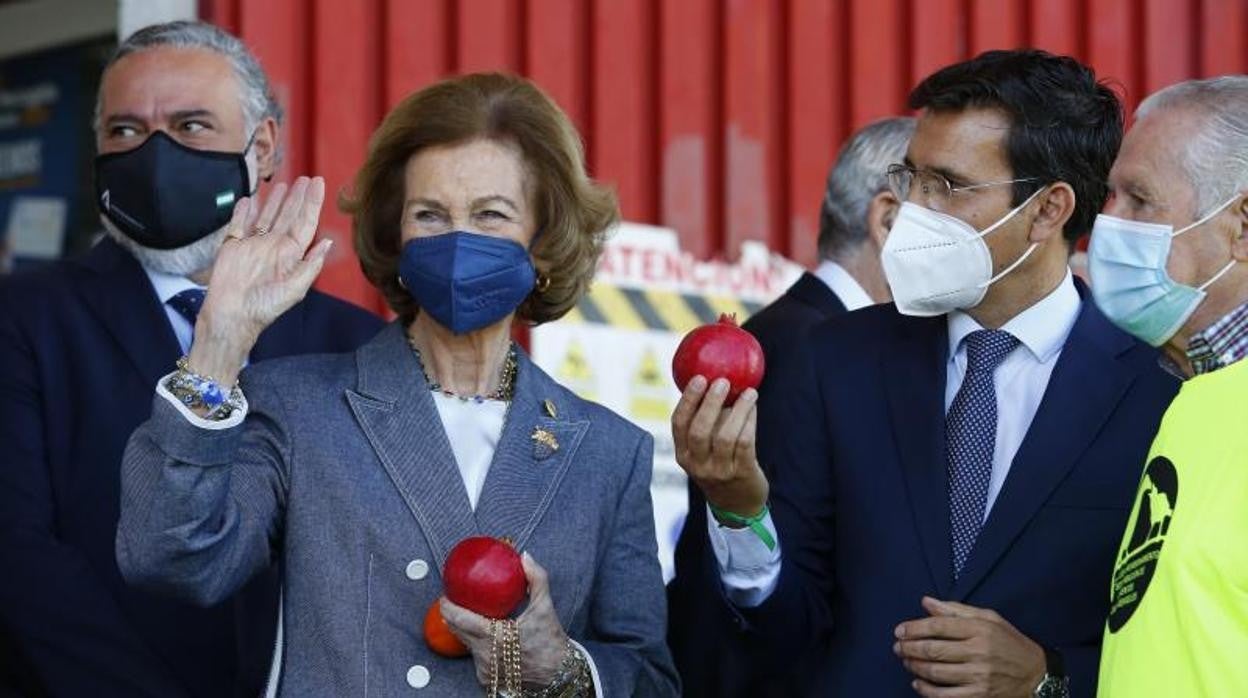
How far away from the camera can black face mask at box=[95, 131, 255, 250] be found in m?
3.58

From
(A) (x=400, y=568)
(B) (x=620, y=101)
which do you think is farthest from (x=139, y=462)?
(B) (x=620, y=101)

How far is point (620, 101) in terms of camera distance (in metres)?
5.44

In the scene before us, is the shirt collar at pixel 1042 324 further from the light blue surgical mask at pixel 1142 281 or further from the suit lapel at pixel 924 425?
the light blue surgical mask at pixel 1142 281

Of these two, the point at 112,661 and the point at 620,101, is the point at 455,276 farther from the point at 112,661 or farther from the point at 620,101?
the point at 620,101

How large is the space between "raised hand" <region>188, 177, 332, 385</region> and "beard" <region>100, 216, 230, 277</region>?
78 centimetres

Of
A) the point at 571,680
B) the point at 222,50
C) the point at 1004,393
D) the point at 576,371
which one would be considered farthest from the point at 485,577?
the point at 576,371

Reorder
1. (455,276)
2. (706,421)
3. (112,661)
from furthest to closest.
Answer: (112,661) < (455,276) < (706,421)

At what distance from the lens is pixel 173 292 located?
3648 mm

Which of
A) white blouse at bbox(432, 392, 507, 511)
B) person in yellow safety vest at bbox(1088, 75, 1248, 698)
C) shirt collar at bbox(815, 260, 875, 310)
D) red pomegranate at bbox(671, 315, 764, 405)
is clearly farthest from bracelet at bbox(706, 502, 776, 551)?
shirt collar at bbox(815, 260, 875, 310)

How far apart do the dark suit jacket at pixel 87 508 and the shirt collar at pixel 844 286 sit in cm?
155

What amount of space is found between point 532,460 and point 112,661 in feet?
2.76

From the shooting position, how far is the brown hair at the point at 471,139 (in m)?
3.13

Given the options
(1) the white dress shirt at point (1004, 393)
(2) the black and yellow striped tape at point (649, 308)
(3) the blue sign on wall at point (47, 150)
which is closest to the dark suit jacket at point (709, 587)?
(1) the white dress shirt at point (1004, 393)

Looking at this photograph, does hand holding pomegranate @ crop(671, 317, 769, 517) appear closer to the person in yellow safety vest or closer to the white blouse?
the white blouse
